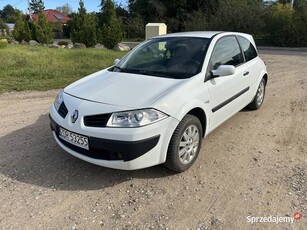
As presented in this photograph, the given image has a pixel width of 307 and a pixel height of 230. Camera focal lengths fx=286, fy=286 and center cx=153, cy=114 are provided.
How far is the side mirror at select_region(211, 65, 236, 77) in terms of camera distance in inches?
140

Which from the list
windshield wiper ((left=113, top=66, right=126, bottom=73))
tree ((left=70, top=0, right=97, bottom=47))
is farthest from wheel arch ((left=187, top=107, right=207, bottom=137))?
tree ((left=70, top=0, right=97, bottom=47))

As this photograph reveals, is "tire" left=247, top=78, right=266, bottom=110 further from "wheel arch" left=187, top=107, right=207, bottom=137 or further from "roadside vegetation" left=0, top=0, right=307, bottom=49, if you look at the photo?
"roadside vegetation" left=0, top=0, right=307, bottom=49

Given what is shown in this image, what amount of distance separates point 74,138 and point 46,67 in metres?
7.04

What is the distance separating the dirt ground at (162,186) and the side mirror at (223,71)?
1.05m

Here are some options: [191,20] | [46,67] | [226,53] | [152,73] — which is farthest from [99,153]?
[191,20]

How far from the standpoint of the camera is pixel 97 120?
295 cm

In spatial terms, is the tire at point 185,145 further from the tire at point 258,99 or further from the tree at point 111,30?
the tree at point 111,30

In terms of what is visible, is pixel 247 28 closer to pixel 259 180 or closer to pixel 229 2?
pixel 229 2

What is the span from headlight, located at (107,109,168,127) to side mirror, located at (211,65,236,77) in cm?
117

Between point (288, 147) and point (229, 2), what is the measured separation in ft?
80.2

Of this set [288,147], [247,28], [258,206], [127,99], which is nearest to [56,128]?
[127,99]

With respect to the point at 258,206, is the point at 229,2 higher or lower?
higher

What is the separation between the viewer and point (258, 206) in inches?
110
